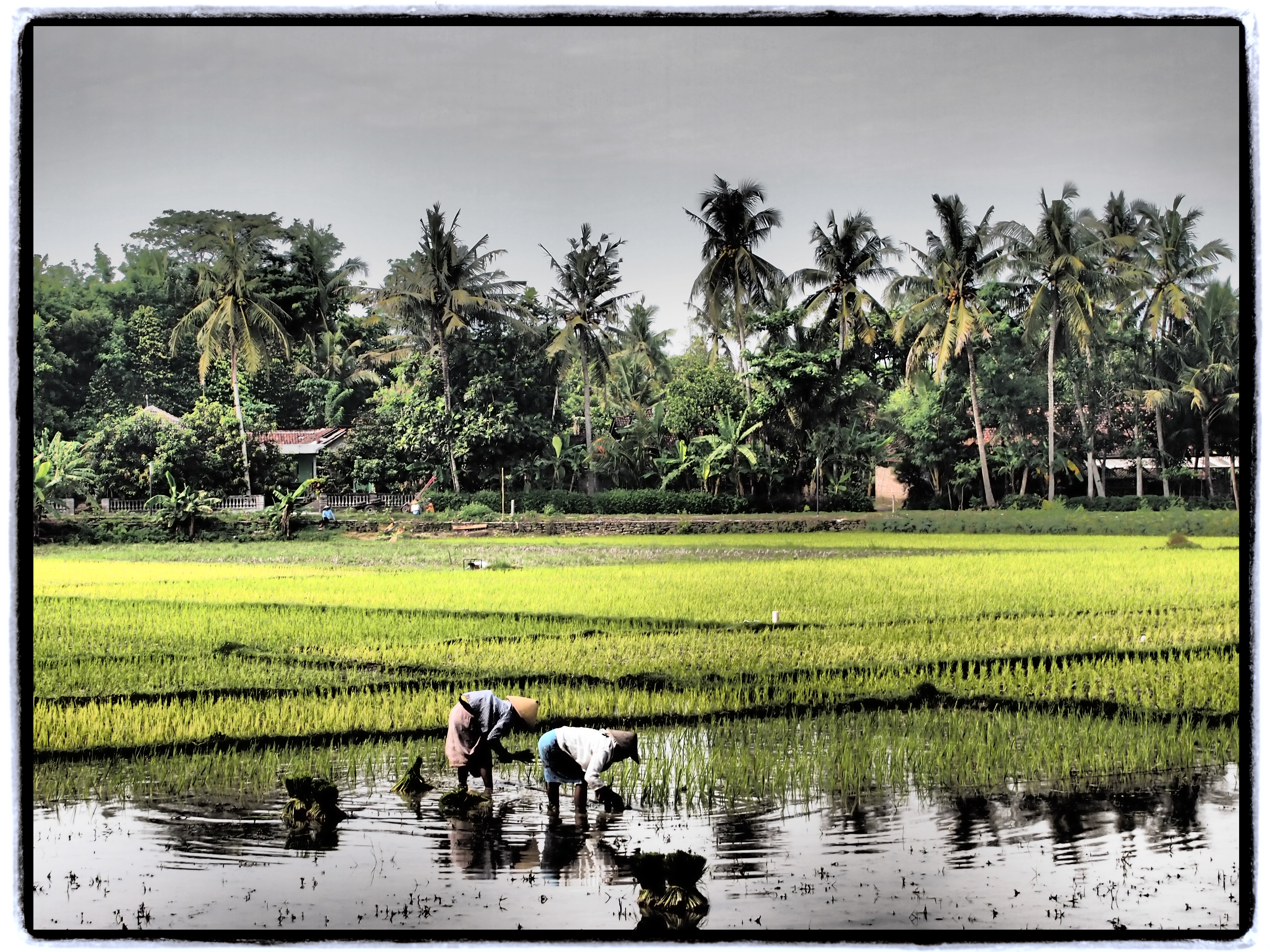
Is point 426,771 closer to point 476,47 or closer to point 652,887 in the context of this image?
point 652,887

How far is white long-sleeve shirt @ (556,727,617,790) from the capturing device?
13.2 ft

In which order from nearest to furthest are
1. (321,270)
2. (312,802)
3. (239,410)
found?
(312,802) → (321,270) → (239,410)

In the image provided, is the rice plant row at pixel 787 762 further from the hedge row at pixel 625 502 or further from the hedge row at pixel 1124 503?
the hedge row at pixel 1124 503

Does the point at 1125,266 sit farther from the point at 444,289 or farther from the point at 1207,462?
the point at 444,289

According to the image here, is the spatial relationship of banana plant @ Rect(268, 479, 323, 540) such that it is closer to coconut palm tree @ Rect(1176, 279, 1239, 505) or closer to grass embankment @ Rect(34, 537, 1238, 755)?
grass embankment @ Rect(34, 537, 1238, 755)

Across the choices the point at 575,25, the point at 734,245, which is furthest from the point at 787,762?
the point at 575,25

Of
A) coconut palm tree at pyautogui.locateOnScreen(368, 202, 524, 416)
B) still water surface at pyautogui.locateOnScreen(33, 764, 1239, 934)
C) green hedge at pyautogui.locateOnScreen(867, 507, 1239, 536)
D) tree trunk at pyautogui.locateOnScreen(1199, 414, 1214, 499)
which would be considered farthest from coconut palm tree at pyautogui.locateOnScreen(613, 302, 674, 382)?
still water surface at pyautogui.locateOnScreen(33, 764, 1239, 934)

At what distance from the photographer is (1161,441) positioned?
673cm

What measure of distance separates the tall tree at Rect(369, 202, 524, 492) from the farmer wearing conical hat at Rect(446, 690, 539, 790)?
2.19 m

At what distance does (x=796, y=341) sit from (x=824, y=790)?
2911 mm

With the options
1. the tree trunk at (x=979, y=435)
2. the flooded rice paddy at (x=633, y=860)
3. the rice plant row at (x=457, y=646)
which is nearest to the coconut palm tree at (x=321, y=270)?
the rice plant row at (x=457, y=646)

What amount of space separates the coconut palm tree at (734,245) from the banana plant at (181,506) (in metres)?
2.80

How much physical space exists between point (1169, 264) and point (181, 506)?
496cm

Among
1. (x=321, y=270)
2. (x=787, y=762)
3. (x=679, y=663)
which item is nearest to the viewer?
(x=787, y=762)
